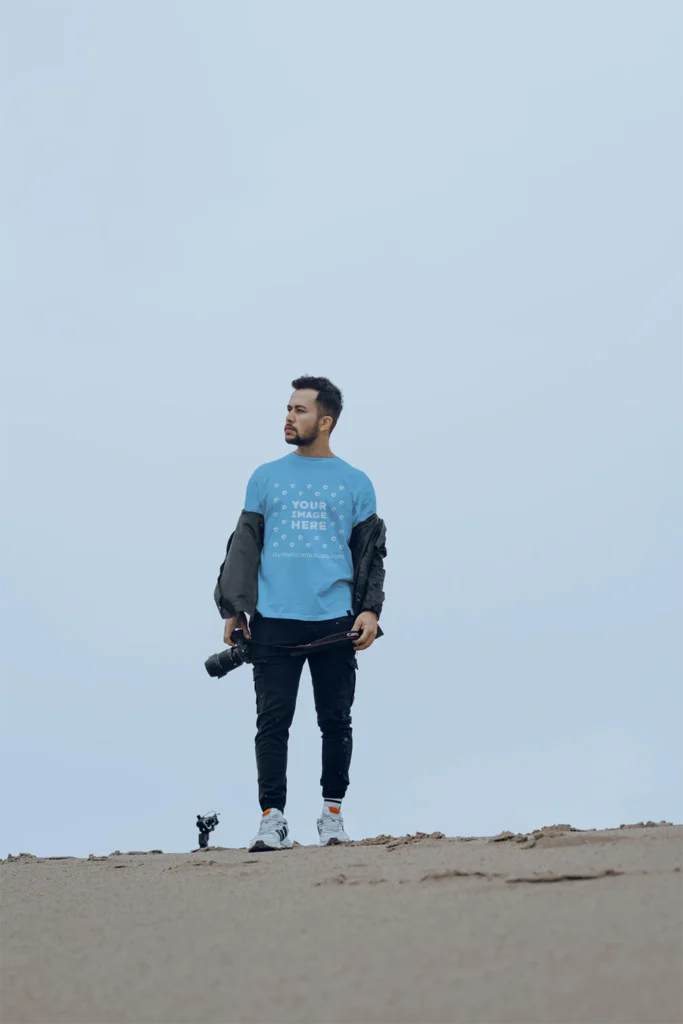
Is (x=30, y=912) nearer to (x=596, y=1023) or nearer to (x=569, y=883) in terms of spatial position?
(x=569, y=883)

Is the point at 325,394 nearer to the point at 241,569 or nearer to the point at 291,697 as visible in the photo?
the point at 241,569

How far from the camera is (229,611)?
5191 millimetres

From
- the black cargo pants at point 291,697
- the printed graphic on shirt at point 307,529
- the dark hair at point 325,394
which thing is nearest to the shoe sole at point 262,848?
the black cargo pants at point 291,697

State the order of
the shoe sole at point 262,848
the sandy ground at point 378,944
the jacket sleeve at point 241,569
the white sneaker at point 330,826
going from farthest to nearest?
the jacket sleeve at point 241,569 < the white sneaker at point 330,826 < the shoe sole at point 262,848 < the sandy ground at point 378,944

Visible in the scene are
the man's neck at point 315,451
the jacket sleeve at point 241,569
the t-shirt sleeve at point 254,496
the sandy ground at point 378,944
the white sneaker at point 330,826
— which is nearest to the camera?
the sandy ground at point 378,944

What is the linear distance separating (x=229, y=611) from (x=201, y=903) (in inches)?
81.3

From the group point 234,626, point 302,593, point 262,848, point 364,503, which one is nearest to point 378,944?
point 262,848

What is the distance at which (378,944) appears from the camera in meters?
2.40

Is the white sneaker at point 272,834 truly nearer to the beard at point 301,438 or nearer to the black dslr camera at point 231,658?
the black dslr camera at point 231,658

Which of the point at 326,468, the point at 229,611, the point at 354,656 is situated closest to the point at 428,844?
the point at 354,656

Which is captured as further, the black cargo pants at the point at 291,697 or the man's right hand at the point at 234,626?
the man's right hand at the point at 234,626

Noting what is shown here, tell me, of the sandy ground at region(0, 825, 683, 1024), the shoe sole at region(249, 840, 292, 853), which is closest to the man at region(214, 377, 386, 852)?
the shoe sole at region(249, 840, 292, 853)

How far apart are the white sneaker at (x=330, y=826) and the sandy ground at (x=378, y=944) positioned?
1.29m

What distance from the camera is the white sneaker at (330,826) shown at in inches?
199
